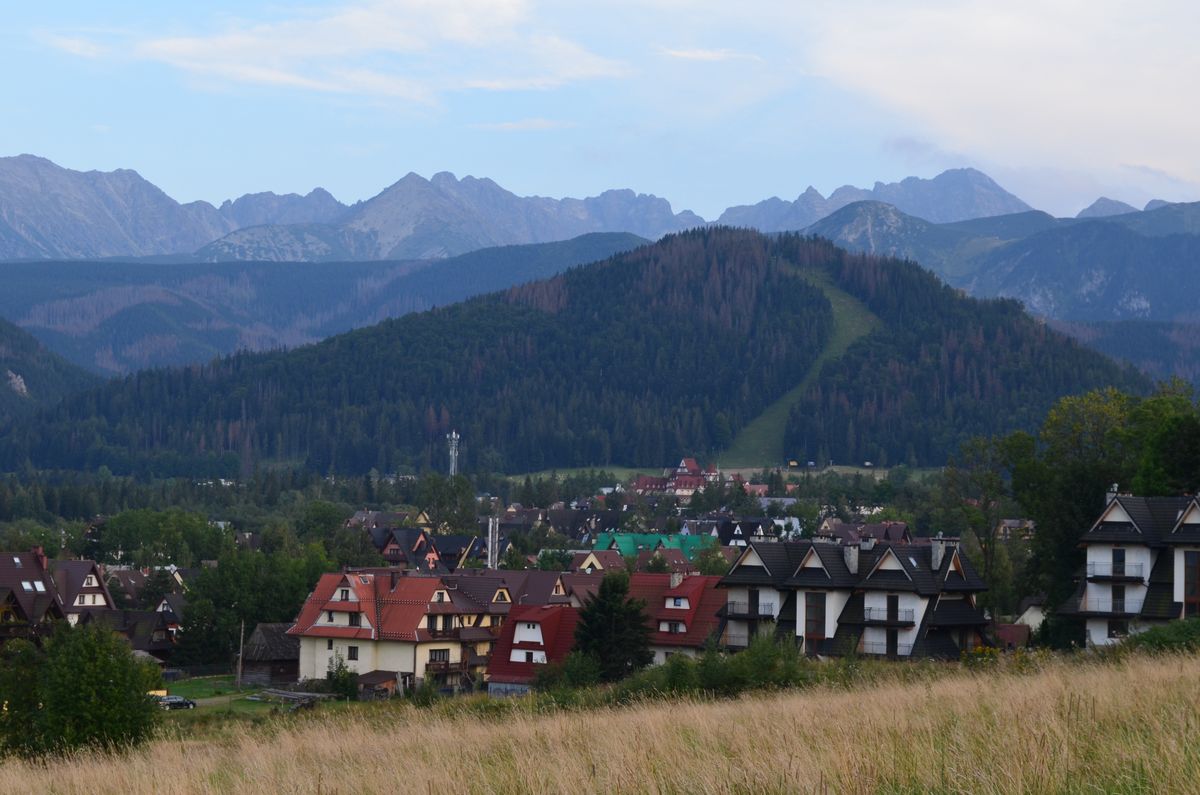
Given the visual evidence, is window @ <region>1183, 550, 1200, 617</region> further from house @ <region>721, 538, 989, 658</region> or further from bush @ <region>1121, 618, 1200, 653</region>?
bush @ <region>1121, 618, 1200, 653</region>

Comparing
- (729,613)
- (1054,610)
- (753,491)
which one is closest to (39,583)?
(729,613)

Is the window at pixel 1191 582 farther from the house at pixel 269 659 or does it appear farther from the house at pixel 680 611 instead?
the house at pixel 269 659

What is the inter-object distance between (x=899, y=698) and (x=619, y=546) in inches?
4546

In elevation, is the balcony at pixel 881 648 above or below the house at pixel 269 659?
above

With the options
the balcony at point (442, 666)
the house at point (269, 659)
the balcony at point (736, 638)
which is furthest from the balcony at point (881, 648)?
the house at point (269, 659)

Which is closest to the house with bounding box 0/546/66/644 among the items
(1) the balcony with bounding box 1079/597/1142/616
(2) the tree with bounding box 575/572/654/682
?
(2) the tree with bounding box 575/572/654/682

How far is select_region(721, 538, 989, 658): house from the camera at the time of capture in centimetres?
4931

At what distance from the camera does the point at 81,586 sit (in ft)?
269

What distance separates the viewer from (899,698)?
1775 cm

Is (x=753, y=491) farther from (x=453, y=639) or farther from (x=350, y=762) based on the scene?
(x=350, y=762)

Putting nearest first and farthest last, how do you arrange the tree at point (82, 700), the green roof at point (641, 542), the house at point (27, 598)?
the tree at point (82, 700)
the house at point (27, 598)
the green roof at point (641, 542)

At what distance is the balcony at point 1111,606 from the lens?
147ft

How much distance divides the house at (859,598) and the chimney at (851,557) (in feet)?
0.10

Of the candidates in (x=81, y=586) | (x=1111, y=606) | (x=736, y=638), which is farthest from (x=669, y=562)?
(x=1111, y=606)
